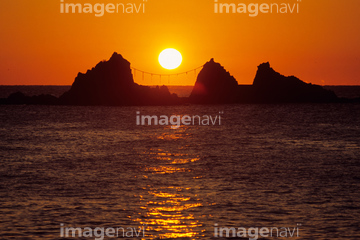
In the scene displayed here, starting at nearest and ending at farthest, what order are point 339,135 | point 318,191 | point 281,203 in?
point 281,203
point 318,191
point 339,135

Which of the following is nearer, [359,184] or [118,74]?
[359,184]

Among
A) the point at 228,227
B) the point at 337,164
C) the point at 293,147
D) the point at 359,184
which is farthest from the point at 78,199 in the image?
the point at 293,147

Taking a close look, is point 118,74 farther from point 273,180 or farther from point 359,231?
point 359,231

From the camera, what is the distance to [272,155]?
49.5 metres

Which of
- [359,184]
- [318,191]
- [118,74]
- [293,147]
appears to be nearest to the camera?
[318,191]

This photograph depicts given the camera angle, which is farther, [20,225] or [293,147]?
[293,147]

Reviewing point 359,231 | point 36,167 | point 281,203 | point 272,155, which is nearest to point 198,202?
point 281,203

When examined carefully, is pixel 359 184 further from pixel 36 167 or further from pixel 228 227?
pixel 36 167

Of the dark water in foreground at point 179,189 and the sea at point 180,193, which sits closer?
the sea at point 180,193

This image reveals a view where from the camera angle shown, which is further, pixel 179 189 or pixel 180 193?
pixel 179 189

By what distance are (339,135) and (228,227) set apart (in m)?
54.4

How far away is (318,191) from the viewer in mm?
30094

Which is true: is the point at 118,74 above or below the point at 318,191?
above

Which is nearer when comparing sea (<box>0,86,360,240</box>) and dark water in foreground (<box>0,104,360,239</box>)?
sea (<box>0,86,360,240</box>)
